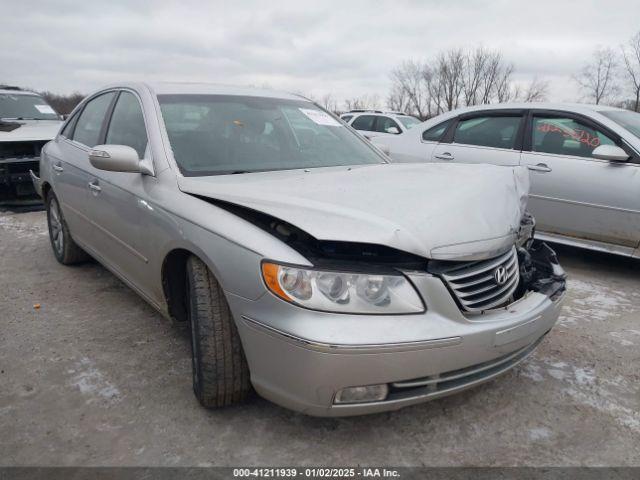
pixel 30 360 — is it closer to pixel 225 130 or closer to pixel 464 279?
pixel 225 130

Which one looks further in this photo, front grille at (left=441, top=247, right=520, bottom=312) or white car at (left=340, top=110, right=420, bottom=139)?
white car at (left=340, top=110, right=420, bottom=139)

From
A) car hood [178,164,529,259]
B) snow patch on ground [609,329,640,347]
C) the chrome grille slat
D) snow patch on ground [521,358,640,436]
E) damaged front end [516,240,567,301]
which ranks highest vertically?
car hood [178,164,529,259]

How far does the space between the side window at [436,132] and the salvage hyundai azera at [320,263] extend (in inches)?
101

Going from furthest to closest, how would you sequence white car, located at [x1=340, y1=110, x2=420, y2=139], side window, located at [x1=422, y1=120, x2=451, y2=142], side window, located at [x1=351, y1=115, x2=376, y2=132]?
side window, located at [x1=351, y1=115, x2=376, y2=132] → white car, located at [x1=340, y1=110, x2=420, y2=139] → side window, located at [x1=422, y1=120, x2=451, y2=142]

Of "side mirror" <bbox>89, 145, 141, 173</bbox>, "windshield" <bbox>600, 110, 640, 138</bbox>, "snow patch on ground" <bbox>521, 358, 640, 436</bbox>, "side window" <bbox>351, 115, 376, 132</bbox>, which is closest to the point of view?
"snow patch on ground" <bbox>521, 358, 640, 436</bbox>

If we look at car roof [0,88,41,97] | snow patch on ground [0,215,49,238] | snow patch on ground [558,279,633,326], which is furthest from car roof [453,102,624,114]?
car roof [0,88,41,97]

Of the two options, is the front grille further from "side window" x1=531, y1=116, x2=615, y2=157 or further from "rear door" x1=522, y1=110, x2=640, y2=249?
"side window" x1=531, y1=116, x2=615, y2=157

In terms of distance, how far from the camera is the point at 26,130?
272 inches

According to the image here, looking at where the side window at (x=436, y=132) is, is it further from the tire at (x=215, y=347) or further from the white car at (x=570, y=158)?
the tire at (x=215, y=347)

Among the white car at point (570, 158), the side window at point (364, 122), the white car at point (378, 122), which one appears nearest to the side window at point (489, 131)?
the white car at point (570, 158)

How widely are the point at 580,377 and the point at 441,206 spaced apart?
4.26ft

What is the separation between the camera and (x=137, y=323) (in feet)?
10.4

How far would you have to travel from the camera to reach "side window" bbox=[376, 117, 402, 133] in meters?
11.8

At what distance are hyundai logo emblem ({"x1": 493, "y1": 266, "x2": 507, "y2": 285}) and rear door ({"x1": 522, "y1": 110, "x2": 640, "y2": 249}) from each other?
8.06 feet
